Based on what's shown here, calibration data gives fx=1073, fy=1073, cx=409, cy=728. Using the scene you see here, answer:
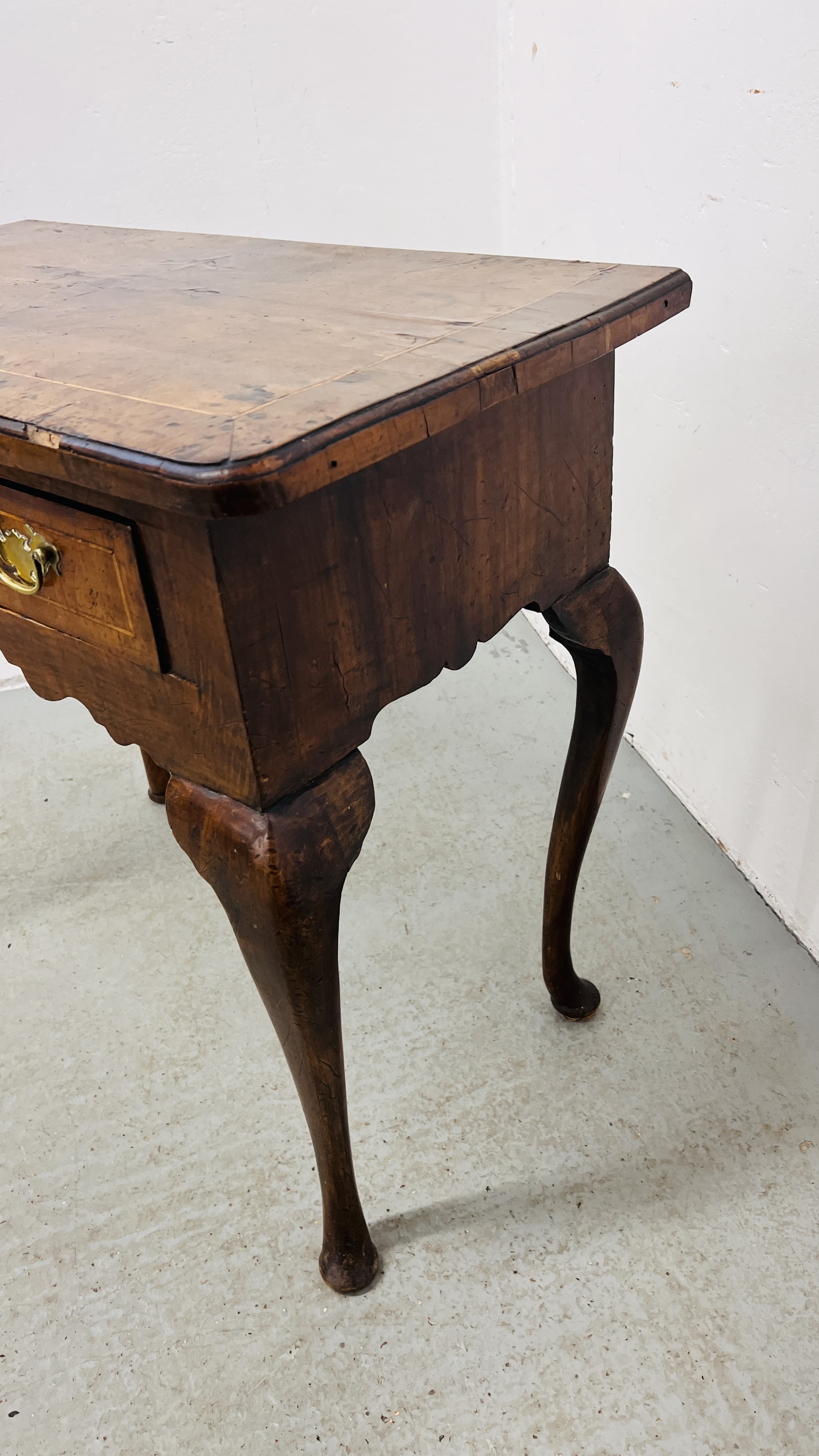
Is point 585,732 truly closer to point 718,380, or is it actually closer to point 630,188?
point 718,380

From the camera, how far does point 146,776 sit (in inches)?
68.9

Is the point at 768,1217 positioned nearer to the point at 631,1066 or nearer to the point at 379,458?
the point at 631,1066

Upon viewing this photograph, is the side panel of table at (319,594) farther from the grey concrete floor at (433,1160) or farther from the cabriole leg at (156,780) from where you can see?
the cabriole leg at (156,780)

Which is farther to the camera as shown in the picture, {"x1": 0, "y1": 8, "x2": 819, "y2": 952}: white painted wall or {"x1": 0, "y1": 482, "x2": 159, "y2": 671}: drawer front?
{"x1": 0, "y1": 8, "x2": 819, "y2": 952}: white painted wall

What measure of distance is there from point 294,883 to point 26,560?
1.04 feet

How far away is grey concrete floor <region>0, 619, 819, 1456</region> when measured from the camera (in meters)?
0.95

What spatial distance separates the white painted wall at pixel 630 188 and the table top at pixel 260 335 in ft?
1.27

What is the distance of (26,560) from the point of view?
2.64 ft

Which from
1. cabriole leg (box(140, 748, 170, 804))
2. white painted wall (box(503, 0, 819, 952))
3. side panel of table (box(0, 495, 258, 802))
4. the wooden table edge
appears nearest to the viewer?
the wooden table edge

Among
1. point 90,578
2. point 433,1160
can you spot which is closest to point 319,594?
point 90,578

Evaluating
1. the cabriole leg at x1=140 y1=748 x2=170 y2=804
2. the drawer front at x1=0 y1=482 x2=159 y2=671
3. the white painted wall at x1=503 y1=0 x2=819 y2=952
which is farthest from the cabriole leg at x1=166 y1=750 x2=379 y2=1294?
the cabriole leg at x1=140 y1=748 x2=170 y2=804

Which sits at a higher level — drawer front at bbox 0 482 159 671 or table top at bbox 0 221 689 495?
table top at bbox 0 221 689 495

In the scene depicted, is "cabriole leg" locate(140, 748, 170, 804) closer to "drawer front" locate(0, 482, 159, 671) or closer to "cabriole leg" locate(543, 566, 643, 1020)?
"cabriole leg" locate(543, 566, 643, 1020)

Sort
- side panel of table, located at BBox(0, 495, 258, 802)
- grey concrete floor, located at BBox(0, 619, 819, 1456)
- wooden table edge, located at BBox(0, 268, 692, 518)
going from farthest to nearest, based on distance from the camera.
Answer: grey concrete floor, located at BBox(0, 619, 819, 1456)
side panel of table, located at BBox(0, 495, 258, 802)
wooden table edge, located at BBox(0, 268, 692, 518)
